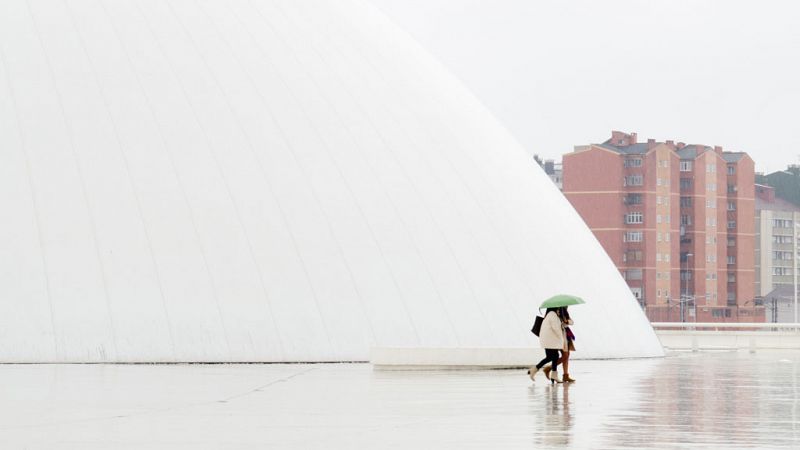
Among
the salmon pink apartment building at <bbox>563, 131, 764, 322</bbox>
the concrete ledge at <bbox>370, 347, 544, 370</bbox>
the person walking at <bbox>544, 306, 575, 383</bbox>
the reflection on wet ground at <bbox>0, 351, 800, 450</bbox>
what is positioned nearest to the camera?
the reflection on wet ground at <bbox>0, 351, 800, 450</bbox>

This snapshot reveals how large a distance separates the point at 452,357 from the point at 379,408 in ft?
27.3

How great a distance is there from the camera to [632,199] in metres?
138

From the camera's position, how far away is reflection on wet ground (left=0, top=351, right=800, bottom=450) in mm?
12203

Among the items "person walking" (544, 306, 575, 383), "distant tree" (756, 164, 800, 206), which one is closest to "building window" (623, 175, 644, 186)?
"distant tree" (756, 164, 800, 206)

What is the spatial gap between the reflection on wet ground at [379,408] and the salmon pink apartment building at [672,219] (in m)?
109

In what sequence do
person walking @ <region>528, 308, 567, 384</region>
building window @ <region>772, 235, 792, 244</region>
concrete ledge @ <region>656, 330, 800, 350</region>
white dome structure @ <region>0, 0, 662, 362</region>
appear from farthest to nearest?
building window @ <region>772, 235, 792, 244</region>, concrete ledge @ <region>656, 330, 800, 350</region>, white dome structure @ <region>0, 0, 662, 362</region>, person walking @ <region>528, 308, 567, 384</region>

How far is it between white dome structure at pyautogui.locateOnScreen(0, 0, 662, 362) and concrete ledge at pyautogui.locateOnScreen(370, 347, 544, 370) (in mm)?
1810

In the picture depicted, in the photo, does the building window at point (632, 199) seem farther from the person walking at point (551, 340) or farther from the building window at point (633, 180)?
the person walking at point (551, 340)


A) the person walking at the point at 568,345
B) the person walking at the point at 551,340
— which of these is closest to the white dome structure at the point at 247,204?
the person walking at the point at 568,345

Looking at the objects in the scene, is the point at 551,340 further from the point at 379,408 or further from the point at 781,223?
the point at 781,223

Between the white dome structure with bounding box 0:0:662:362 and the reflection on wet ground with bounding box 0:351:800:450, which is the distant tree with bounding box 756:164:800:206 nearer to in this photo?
the white dome structure with bounding box 0:0:662:362

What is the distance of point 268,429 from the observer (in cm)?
1304

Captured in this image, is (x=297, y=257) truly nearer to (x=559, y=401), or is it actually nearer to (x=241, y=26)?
(x=241, y=26)

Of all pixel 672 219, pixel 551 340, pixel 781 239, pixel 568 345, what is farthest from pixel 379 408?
pixel 781 239
